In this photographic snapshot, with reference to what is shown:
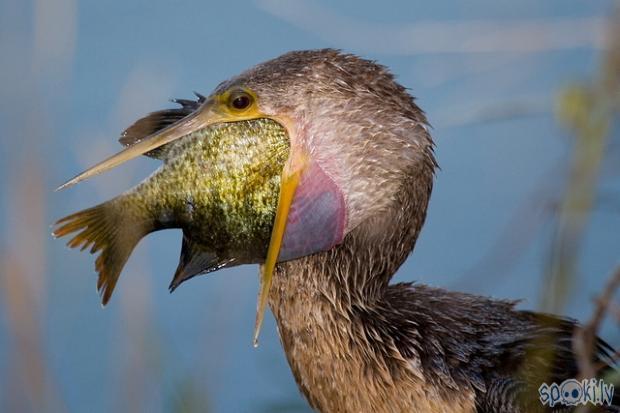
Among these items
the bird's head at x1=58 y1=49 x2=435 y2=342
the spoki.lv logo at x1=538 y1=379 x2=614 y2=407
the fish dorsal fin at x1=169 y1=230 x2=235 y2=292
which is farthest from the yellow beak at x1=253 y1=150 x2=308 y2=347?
the spoki.lv logo at x1=538 y1=379 x2=614 y2=407

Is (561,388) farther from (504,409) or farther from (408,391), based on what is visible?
(408,391)

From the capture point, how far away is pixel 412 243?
11.5 feet

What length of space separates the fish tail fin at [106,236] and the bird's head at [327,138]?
0.18 meters

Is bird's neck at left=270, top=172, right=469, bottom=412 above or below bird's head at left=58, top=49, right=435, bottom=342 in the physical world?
below

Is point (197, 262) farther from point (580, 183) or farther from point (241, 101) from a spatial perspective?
point (580, 183)

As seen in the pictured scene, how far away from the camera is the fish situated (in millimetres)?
3146

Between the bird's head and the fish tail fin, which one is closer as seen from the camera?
the fish tail fin

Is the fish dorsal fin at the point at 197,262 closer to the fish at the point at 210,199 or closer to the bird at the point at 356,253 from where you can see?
the fish at the point at 210,199

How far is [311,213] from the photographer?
10.6ft

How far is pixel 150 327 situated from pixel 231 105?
61 centimetres

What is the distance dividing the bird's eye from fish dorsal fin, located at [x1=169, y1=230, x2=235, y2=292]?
13.9 inches

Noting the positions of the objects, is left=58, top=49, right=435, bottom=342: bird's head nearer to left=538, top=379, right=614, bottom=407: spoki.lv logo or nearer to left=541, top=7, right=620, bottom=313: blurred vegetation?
left=538, top=379, right=614, bottom=407: spoki.lv logo

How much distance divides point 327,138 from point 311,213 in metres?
0.20

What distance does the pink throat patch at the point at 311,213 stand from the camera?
3227 mm
